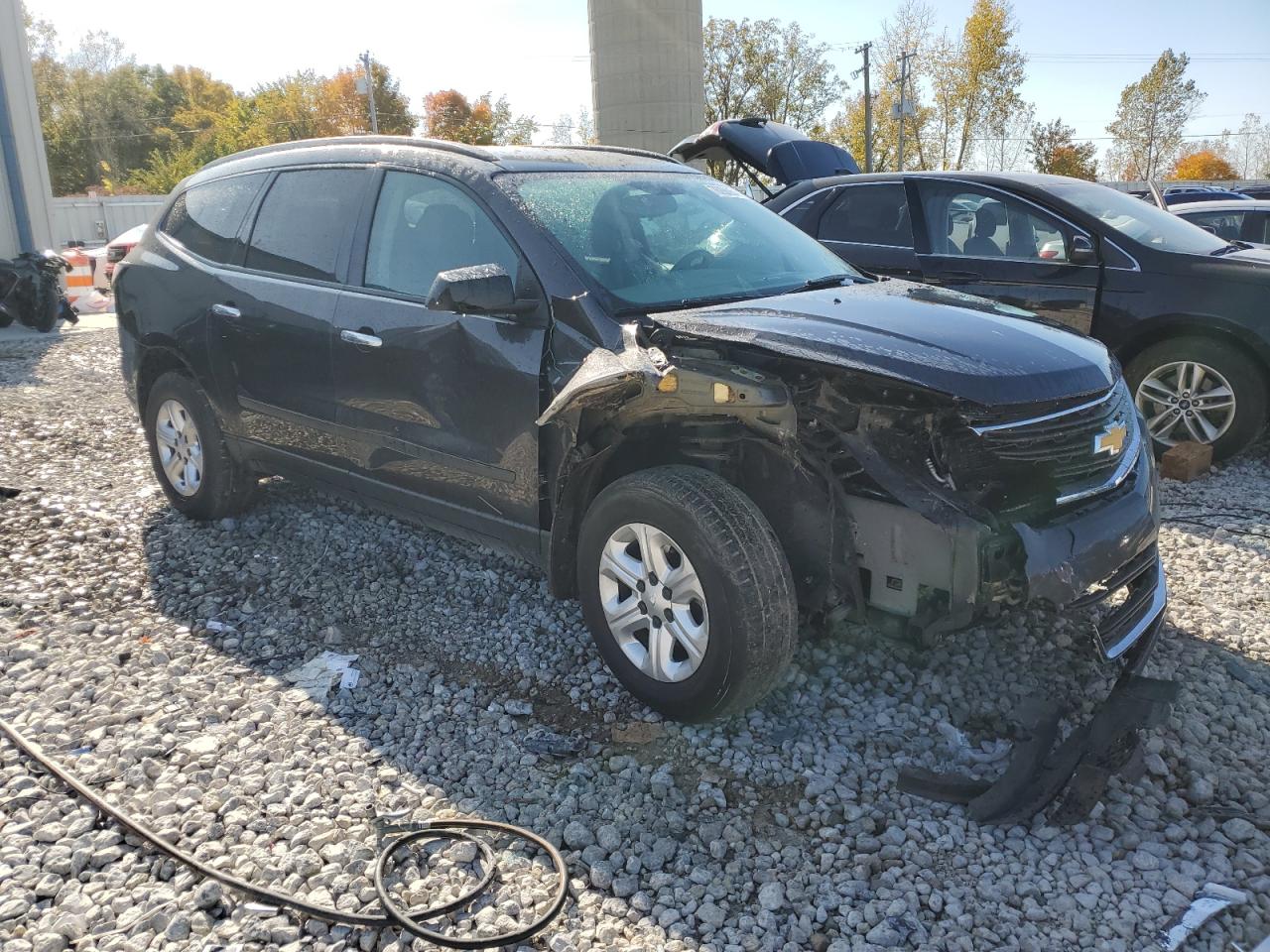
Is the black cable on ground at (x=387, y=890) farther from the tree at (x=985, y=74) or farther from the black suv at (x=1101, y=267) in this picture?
the tree at (x=985, y=74)

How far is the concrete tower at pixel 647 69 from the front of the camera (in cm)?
2588

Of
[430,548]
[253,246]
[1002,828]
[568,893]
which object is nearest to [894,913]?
[1002,828]

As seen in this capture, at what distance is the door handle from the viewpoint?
4.08 metres

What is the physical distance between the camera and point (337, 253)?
4344 mm

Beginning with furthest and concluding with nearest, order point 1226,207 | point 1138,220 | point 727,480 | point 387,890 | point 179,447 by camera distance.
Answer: point 1226,207 → point 1138,220 → point 179,447 → point 727,480 → point 387,890

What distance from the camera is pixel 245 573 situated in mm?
4809

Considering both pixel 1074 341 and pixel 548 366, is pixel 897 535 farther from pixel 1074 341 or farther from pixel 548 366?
pixel 548 366

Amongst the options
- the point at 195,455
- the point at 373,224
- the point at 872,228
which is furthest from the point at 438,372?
the point at 872,228

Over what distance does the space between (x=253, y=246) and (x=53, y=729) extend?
7.95ft

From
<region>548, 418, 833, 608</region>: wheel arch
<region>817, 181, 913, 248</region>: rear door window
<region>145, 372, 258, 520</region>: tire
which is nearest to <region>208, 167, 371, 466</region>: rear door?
<region>145, 372, 258, 520</region>: tire

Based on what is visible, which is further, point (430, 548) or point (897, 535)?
→ point (430, 548)

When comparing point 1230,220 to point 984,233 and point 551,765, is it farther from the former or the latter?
point 551,765

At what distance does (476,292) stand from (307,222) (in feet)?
5.10

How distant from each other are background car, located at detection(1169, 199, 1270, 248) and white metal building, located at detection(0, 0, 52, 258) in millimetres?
14807
